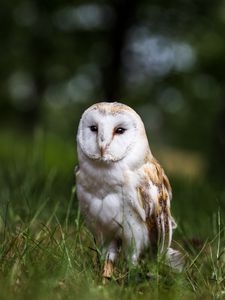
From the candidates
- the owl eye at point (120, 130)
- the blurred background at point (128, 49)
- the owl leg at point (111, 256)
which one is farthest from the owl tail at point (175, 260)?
the blurred background at point (128, 49)

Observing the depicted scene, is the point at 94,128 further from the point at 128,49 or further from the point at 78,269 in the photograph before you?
the point at 128,49

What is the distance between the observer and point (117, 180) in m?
2.90

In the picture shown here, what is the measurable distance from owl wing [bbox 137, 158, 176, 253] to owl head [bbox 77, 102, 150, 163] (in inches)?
4.9

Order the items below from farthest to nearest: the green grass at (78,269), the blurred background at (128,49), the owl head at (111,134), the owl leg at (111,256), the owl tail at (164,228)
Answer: the blurred background at (128,49), the owl tail at (164,228), the owl leg at (111,256), the owl head at (111,134), the green grass at (78,269)

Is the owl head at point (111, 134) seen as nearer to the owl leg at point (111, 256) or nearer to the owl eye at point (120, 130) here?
the owl eye at point (120, 130)

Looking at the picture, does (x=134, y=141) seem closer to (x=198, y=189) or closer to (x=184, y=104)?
(x=198, y=189)

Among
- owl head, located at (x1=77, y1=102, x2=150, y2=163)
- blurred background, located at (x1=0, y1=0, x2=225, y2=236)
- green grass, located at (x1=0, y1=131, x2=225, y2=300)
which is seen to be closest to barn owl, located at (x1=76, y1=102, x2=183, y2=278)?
owl head, located at (x1=77, y1=102, x2=150, y2=163)

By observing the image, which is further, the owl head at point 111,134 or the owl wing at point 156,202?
the owl wing at point 156,202

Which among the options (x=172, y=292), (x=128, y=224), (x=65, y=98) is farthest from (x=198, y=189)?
(x=65, y=98)

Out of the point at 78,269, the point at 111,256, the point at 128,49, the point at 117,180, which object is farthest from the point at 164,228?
the point at 128,49

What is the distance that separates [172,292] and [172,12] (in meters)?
11.5

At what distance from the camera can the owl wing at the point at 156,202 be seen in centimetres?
300

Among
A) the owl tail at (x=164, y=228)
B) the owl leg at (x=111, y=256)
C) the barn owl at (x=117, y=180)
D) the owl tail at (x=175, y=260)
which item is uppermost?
the barn owl at (x=117, y=180)

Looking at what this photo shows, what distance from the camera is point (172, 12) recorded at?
13445 millimetres
